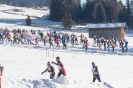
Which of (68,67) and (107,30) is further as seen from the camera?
(107,30)

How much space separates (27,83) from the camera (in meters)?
16.5

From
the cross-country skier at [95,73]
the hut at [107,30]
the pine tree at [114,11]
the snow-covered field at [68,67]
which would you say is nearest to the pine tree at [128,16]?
the pine tree at [114,11]

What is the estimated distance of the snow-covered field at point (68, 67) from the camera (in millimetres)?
16703

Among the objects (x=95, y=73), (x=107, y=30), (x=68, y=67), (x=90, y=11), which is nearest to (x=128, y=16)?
(x=90, y=11)

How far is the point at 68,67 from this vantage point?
26.9 m

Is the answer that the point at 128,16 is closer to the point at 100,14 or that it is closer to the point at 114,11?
the point at 114,11

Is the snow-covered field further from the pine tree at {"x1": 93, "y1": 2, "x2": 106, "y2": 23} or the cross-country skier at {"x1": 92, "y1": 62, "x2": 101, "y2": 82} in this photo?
the pine tree at {"x1": 93, "y1": 2, "x2": 106, "y2": 23}

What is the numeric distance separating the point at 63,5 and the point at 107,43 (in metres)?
48.7

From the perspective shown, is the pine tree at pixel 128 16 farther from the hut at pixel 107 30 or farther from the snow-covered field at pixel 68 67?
the snow-covered field at pixel 68 67

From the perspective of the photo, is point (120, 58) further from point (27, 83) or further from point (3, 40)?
point (27, 83)

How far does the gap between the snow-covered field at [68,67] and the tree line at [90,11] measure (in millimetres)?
39371

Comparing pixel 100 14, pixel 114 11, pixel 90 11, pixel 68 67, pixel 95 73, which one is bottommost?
pixel 68 67

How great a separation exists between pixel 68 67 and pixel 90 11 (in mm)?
62474

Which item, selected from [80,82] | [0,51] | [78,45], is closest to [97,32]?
[78,45]
